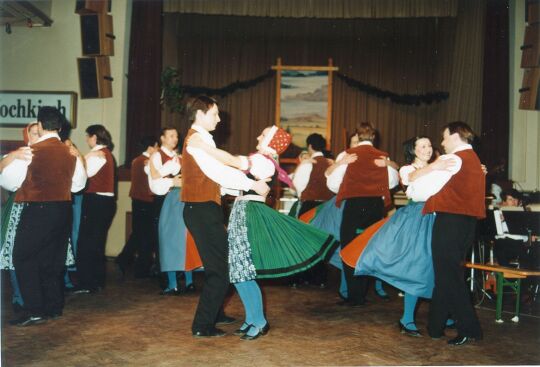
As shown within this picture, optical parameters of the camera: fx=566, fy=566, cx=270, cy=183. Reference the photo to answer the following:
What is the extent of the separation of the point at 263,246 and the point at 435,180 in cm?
111

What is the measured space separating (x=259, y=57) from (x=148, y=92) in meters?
3.51

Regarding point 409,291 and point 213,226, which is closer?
point 213,226

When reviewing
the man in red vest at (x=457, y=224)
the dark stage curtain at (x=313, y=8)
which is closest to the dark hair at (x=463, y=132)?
the man in red vest at (x=457, y=224)

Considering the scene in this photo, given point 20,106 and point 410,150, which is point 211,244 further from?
point 20,106

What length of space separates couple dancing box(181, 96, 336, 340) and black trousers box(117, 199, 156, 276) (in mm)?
2349

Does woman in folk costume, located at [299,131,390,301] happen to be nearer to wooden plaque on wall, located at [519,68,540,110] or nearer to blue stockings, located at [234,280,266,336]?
blue stockings, located at [234,280,266,336]

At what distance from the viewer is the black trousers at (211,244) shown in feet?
11.0

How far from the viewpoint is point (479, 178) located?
3354 millimetres

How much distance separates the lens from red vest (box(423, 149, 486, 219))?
333cm

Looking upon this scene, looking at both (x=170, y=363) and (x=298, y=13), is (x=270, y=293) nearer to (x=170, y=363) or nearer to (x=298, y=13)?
(x=170, y=363)

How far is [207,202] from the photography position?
11.0 ft

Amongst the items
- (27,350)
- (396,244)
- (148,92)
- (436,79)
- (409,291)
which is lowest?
(27,350)

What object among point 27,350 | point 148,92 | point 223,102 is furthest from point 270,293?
point 223,102

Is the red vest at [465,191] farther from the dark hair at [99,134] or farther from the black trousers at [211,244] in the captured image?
the dark hair at [99,134]
